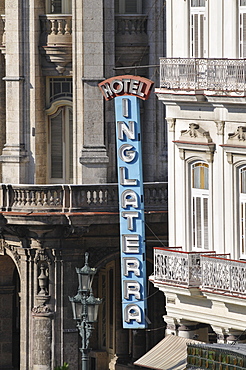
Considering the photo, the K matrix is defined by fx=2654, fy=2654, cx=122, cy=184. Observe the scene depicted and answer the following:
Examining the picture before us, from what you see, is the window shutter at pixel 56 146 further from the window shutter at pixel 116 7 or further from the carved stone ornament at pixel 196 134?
the carved stone ornament at pixel 196 134

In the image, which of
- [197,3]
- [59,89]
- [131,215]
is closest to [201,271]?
[131,215]

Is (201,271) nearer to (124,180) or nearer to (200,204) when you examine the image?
(200,204)

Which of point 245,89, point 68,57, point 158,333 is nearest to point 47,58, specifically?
point 68,57

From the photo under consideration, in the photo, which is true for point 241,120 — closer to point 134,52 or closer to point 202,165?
point 202,165

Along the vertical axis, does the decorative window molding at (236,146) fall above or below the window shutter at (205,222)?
above

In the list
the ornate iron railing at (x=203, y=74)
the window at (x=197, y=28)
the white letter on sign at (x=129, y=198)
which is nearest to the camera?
the ornate iron railing at (x=203, y=74)

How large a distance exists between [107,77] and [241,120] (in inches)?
465

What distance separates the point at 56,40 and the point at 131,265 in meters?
8.53

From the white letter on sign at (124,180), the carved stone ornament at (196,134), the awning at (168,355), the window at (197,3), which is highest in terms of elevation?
the window at (197,3)

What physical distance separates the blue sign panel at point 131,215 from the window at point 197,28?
3.94 metres

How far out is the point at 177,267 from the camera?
6838 cm

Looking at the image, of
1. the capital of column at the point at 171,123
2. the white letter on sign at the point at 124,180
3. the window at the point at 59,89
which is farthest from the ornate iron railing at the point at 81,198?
the capital of column at the point at 171,123

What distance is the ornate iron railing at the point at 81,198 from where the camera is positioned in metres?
77.2

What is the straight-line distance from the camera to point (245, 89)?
2603 inches
